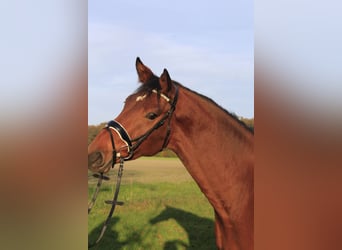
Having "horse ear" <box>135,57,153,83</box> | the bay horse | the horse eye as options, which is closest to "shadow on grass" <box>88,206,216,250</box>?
the bay horse

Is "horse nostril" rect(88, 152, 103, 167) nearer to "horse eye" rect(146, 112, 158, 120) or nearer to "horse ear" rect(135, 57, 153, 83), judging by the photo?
"horse eye" rect(146, 112, 158, 120)

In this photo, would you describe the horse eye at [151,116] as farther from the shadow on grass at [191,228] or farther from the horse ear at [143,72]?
the shadow on grass at [191,228]

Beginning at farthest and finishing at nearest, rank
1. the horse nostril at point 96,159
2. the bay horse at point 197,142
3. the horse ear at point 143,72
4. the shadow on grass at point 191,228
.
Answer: the shadow on grass at point 191,228 → the horse ear at point 143,72 → the bay horse at point 197,142 → the horse nostril at point 96,159

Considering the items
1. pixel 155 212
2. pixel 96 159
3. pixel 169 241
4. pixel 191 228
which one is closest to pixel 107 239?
pixel 155 212

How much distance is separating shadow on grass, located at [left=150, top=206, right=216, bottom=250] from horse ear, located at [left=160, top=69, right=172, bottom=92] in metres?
2.61

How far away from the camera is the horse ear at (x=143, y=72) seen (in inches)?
88.9

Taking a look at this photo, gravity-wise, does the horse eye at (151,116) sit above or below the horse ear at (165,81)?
below

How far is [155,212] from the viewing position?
4602 mm

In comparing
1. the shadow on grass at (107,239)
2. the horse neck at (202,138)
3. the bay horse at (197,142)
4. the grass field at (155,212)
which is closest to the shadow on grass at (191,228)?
the grass field at (155,212)

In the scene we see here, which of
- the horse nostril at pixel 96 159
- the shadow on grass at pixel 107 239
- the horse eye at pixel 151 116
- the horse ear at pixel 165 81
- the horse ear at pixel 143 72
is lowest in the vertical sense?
the shadow on grass at pixel 107 239

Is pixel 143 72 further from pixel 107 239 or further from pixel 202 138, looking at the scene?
pixel 107 239

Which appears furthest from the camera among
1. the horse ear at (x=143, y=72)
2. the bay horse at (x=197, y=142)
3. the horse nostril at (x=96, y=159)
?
the horse ear at (x=143, y=72)
